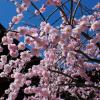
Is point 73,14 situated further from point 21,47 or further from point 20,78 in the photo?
point 20,78

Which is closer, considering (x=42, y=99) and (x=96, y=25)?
(x=96, y=25)

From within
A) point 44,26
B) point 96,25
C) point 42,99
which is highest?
point 44,26

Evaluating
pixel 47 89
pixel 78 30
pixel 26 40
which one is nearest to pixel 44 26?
pixel 26 40

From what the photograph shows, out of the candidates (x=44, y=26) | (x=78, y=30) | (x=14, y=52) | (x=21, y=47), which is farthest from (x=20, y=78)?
(x=78, y=30)

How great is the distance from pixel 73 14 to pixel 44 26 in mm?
591

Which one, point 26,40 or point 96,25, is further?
point 26,40

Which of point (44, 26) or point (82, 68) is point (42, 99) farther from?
point (44, 26)

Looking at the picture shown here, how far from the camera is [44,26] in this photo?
5.62m

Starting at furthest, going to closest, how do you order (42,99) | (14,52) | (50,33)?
(42,99) → (14,52) → (50,33)

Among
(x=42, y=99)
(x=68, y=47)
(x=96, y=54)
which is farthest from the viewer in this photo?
(x=96, y=54)

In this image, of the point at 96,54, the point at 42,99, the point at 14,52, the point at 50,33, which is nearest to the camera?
the point at 50,33

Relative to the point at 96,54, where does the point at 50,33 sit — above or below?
below

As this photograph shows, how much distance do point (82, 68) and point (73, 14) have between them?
162 centimetres

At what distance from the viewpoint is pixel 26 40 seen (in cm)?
567
